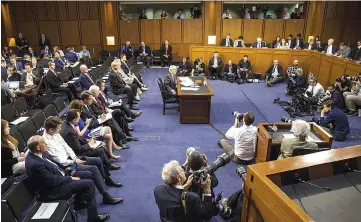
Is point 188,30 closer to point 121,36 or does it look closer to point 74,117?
point 121,36

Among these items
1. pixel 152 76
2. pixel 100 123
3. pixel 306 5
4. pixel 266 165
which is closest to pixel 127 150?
pixel 100 123

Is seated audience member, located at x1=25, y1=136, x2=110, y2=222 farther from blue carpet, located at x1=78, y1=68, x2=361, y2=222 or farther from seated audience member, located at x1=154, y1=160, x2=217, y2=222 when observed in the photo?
seated audience member, located at x1=154, y1=160, x2=217, y2=222

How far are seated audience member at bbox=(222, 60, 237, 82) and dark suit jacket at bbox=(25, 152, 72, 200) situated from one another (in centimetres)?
827

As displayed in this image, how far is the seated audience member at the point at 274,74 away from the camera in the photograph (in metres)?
10.2

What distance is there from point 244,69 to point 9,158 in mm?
8530

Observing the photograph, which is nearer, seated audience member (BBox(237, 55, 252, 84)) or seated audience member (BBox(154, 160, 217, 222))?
seated audience member (BBox(154, 160, 217, 222))

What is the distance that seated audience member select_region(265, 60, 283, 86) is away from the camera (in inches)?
402

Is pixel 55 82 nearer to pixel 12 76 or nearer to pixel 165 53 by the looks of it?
pixel 12 76

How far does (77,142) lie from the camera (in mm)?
4102

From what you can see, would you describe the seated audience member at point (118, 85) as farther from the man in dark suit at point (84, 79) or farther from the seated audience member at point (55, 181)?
the seated audience member at point (55, 181)

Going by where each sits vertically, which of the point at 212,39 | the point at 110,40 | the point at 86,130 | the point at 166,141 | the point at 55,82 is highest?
the point at 212,39

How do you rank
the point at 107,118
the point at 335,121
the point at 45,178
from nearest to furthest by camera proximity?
the point at 45,178 < the point at 107,118 < the point at 335,121

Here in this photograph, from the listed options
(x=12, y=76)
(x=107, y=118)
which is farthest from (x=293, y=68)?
(x=12, y=76)

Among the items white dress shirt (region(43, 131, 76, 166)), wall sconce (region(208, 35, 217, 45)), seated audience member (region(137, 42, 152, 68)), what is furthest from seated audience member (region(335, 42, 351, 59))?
white dress shirt (region(43, 131, 76, 166))
